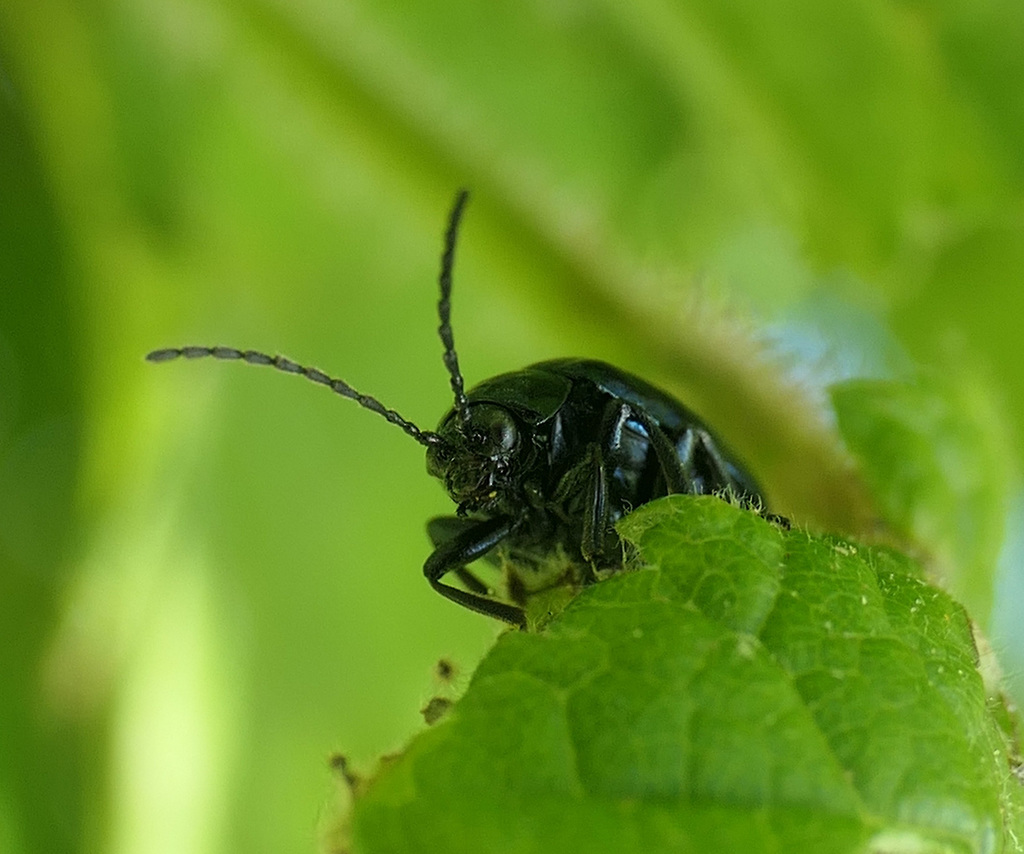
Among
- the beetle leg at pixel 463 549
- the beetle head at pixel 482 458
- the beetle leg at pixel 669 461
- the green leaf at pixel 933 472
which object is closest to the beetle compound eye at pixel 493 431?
the beetle head at pixel 482 458

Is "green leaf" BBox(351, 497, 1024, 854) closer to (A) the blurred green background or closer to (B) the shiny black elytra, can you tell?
(B) the shiny black elytra

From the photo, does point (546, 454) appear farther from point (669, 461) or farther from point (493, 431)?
point (669, 461)

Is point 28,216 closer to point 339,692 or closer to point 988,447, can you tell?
point 339,692

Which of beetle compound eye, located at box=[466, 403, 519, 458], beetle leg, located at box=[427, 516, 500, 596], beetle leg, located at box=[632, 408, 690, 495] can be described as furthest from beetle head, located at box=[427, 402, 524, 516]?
beetle leg, located at box=[632, 408, 690, 495]

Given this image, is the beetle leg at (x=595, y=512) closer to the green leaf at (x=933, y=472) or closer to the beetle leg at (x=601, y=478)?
the beetle leg at (x=601, y=478)

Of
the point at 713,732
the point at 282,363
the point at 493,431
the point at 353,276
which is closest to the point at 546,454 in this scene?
the point at 493,431
